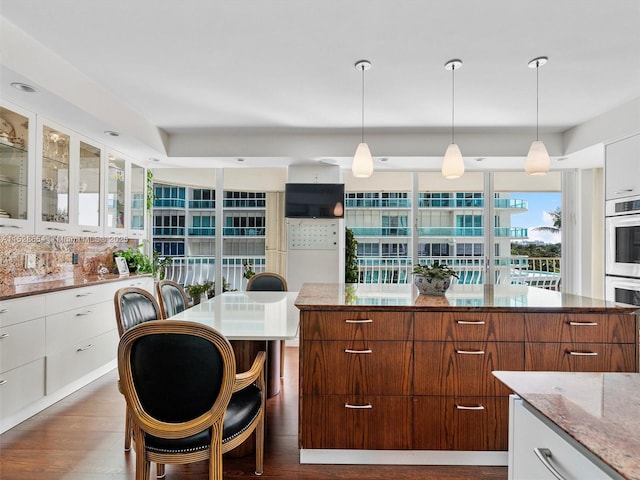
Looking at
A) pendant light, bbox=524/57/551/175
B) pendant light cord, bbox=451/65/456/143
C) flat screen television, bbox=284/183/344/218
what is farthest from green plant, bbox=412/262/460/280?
flat screen television, bbox=284/183/344/218

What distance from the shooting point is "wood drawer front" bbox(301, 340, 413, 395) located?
6.69ft

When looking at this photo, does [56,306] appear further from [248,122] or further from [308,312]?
[248,122]

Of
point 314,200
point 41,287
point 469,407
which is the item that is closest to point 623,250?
point 469,407

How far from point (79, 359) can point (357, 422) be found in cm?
241

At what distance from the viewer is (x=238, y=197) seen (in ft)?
17.1

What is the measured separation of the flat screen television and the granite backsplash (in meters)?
2.08

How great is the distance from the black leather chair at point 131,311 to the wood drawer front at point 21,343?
855mm

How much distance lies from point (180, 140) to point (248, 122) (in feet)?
3.28

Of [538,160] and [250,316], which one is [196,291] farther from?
[538,160]

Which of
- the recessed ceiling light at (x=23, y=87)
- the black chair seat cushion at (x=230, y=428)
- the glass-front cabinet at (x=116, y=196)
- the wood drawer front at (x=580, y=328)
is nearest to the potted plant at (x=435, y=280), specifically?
the wood drawer front at (x=580, y=328)

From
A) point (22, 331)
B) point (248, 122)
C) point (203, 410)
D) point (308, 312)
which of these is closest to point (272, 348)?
point (308, 312)

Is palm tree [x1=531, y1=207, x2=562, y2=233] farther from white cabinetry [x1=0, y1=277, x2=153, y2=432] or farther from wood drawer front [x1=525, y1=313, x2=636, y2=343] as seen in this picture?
white cabinetry [x1=0, y1=277, x2=153, y2=432]

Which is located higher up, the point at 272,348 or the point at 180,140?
the point at 180,140

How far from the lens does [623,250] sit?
10.9 feet
